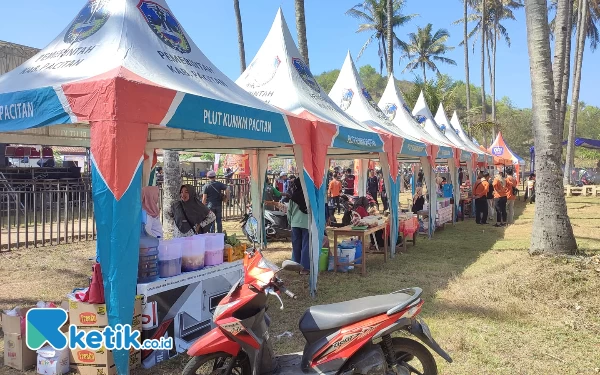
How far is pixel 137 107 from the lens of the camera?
3.72 m

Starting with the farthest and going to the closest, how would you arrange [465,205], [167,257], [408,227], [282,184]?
1. [282,184]
2. [465,205]
3. [408,227]
4. [167,257]

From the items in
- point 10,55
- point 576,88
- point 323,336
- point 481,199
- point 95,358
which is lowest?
point 95,358

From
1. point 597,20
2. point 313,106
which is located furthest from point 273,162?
point 313,106

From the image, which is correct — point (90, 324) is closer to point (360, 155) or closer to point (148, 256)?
point (148, 256)

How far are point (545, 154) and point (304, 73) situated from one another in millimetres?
4608

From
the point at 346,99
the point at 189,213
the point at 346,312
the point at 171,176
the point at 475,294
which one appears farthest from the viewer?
the point at 346,99

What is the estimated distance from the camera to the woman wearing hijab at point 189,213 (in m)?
6.46

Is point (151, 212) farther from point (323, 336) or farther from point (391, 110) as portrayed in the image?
point (391, 110)

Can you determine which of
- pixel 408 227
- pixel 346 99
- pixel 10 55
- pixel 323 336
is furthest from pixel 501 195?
pixel 10 55

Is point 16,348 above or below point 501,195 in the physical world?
below

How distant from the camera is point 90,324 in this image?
13.1 feet

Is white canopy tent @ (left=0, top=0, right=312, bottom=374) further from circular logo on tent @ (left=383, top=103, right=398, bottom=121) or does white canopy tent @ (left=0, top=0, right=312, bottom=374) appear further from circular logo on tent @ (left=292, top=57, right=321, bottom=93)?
circular logo on tent @ (left=383, top=103, right=398, bottom=121)

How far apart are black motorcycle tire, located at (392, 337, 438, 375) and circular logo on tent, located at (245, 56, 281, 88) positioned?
5935 mm

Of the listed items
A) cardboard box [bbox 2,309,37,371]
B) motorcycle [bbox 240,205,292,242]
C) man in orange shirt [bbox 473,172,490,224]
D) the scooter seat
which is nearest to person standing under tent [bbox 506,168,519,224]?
man in orange shirt [bbox 473,172,490,224]
